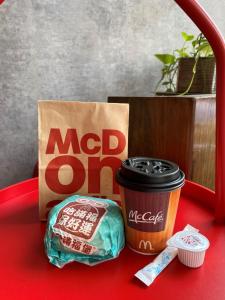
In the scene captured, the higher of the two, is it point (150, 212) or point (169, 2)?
point (169, 2)

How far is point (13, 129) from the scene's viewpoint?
30.9 inches

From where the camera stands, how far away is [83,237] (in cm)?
38

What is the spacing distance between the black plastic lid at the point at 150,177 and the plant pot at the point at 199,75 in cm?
54

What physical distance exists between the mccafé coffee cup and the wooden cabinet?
0.30 metres

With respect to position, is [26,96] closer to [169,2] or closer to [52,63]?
[52,63]

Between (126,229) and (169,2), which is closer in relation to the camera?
(126,229)

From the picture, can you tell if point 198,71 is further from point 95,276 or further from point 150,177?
point 95,276

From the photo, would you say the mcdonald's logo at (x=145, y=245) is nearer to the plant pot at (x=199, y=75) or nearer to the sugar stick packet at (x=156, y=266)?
the sugar stick packet at (x=156, y=266)

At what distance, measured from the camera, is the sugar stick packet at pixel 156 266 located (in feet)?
1.18

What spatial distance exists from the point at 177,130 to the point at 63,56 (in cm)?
42

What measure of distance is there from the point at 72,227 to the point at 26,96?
20.4 inches

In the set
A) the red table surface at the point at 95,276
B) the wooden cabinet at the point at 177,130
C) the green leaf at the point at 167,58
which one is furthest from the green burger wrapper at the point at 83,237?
the green leaf at the point at 167,58

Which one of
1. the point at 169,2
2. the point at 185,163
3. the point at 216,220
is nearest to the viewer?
the point at 216,220

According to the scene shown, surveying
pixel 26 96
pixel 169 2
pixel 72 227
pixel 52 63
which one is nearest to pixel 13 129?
pixel 26 96
